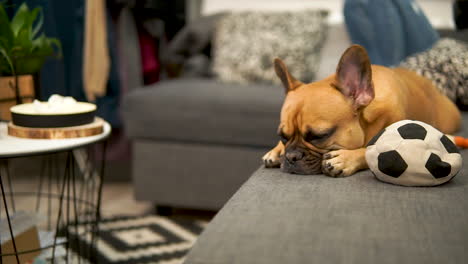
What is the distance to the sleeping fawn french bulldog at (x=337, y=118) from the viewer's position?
1.21 m

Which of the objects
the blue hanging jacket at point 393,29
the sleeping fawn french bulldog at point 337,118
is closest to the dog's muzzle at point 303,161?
the sleeping fawn french bulldog at point 337,118

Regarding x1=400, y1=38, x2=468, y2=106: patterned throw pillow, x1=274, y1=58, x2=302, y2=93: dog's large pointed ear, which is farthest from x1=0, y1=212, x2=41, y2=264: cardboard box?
x1=400, y1=38, x2=468, y2=106: patterned throw pillow

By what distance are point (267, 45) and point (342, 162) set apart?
5.09ft

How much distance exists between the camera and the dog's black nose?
1.22 metres

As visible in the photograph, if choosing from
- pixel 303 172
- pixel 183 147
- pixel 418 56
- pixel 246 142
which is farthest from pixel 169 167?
pixel 303 172

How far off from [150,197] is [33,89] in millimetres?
873

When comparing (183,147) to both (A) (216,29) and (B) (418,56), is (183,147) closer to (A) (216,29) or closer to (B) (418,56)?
(A) (216,29)

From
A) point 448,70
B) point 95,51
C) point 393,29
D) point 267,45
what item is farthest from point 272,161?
point 95,51

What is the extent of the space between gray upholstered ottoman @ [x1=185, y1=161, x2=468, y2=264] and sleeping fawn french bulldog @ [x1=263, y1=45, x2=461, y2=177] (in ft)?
0.26

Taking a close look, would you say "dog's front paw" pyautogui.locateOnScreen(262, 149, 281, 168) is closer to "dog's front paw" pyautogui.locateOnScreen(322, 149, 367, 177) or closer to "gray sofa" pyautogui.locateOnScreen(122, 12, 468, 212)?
"dog's front paw" pyautogui.locateOnScreen(322, 149, 367, 177)

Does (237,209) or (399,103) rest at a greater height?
(399,103)

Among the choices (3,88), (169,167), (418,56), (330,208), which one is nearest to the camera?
(330,208)

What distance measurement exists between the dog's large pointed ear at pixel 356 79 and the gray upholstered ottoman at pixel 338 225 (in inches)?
8.1

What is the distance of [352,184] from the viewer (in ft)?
3.71
